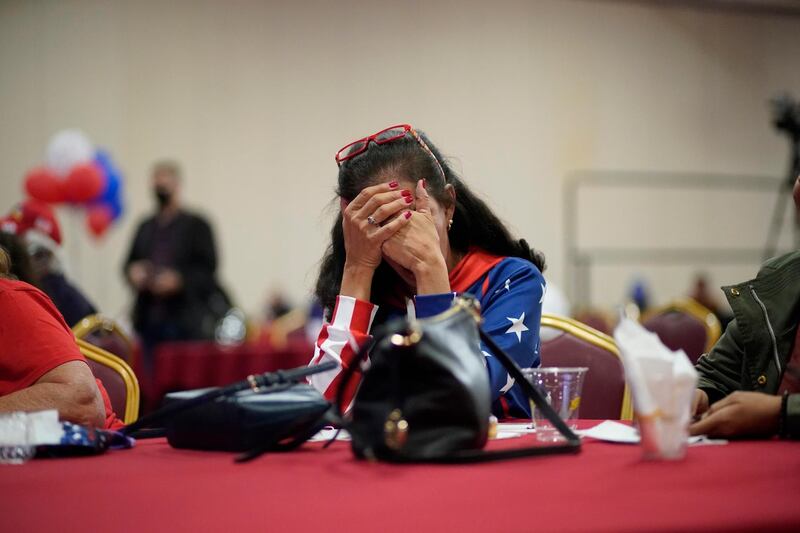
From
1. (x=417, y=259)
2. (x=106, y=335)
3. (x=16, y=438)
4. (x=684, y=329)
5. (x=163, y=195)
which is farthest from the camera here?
(x=163, y=195)

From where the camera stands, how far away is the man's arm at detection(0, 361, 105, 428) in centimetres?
131

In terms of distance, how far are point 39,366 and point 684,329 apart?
9.18 ft

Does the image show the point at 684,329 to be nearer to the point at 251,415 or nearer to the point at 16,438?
the point at 251,415

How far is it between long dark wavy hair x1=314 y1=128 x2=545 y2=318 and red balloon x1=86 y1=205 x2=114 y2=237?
5931 mm

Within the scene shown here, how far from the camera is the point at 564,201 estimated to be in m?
10.3

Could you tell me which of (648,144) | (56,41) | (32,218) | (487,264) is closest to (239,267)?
(56,41)

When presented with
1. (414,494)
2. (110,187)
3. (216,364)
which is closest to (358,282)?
(414,494)

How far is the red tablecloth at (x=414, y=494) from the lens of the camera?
2.46 feet

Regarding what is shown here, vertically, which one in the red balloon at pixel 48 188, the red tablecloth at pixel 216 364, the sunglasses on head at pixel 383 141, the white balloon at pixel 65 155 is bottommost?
the red tablecloth at pixel 216 364

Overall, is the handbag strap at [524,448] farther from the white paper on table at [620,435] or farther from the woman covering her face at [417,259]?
the woman covering her face at [417,259]

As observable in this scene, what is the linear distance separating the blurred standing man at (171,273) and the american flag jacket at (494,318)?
4618 mm

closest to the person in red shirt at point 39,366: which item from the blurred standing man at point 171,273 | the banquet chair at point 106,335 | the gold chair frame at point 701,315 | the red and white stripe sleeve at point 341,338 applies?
the red and white stripe sleeve at point 341,338

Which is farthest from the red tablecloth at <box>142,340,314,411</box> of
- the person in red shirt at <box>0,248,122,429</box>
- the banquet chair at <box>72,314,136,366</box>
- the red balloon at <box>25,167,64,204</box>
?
the person in red shirt at <box>0,248,122,429</box>

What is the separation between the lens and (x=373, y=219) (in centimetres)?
170
